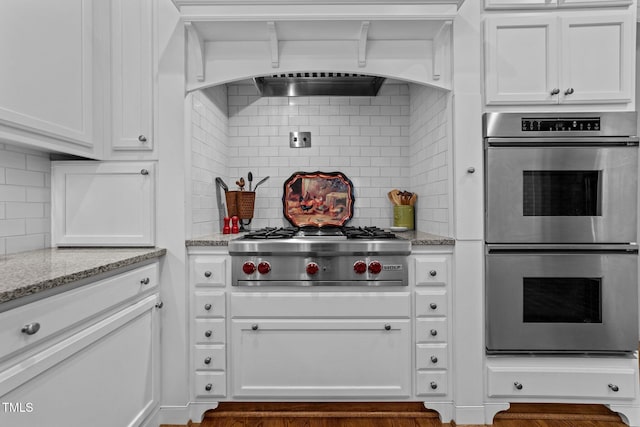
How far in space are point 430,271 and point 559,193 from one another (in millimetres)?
798

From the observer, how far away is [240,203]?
8.01ft

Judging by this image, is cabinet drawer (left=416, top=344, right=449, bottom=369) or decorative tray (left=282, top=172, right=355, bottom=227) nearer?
cabinet drawer (left=416, top=344, right=449, bottom=369)

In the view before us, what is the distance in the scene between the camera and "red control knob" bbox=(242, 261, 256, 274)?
185cm

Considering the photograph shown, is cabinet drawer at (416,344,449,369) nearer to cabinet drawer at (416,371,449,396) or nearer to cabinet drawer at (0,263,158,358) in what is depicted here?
cabinet drawer at (416,371,449,396)

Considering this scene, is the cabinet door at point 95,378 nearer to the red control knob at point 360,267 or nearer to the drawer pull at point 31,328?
the drawer pull at point 31,328

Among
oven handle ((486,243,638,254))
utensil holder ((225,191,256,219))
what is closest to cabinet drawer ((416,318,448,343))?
oven handle ((486,243,638,254))

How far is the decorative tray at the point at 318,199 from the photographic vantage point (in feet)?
8.50

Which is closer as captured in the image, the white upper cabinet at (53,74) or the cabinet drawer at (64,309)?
the cabinet drawer at (64,309)

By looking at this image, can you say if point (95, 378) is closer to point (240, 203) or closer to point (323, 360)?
point (323, 360)

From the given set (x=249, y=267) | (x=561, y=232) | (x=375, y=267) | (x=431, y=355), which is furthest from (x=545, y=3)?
(x=249, y=267)

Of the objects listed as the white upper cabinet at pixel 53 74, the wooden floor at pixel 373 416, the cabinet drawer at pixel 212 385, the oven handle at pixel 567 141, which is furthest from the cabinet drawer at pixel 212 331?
the oven handle at pixel 567 141

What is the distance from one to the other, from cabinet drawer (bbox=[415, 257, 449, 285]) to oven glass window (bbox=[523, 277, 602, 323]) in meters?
0.43

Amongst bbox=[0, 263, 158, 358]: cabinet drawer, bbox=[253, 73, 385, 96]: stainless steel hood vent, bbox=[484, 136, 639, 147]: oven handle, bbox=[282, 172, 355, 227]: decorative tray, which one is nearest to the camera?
bbox=[0, 263, 158, 358]: cabinet drawer

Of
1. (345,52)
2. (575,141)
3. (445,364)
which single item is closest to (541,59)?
(575,141)
